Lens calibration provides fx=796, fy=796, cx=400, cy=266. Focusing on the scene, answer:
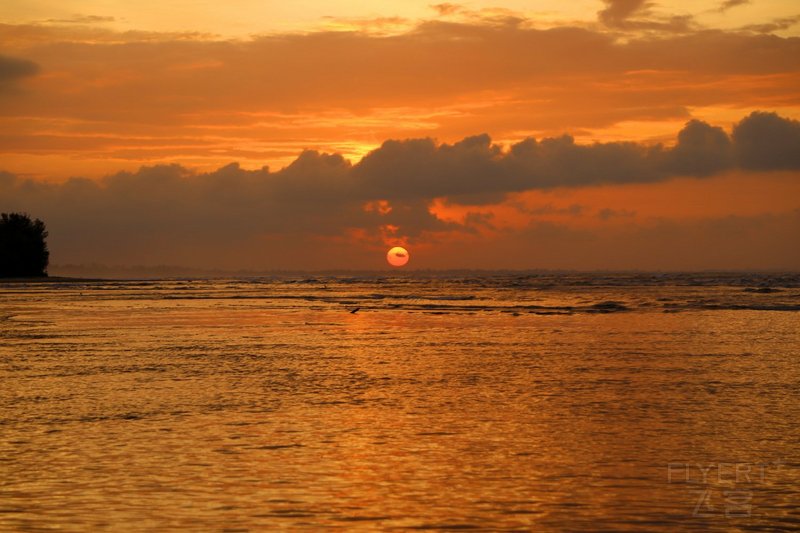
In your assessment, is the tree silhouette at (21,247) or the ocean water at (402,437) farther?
the tree silhouette at (21,247)

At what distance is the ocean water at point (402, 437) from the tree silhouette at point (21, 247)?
116848 millimetres

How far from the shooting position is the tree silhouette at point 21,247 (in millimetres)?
137000

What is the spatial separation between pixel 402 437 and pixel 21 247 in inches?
5582

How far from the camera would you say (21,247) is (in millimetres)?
139750

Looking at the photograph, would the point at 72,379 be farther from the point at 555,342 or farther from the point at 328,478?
the point at 555,342

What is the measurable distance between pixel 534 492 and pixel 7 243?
14436 cm

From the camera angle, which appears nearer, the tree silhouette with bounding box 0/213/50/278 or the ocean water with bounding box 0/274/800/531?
the ocean water with bounding box 0/274/800/531

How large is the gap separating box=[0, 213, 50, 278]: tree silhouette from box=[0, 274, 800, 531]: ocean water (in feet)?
383

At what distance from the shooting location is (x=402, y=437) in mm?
14711

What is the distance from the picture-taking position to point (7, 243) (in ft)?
451

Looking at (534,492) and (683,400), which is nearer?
(534,492)

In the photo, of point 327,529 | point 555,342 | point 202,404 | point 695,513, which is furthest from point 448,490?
point 555,342

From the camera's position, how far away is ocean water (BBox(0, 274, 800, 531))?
10531mm

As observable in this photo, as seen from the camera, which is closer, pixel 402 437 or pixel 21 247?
pixel 402 437
